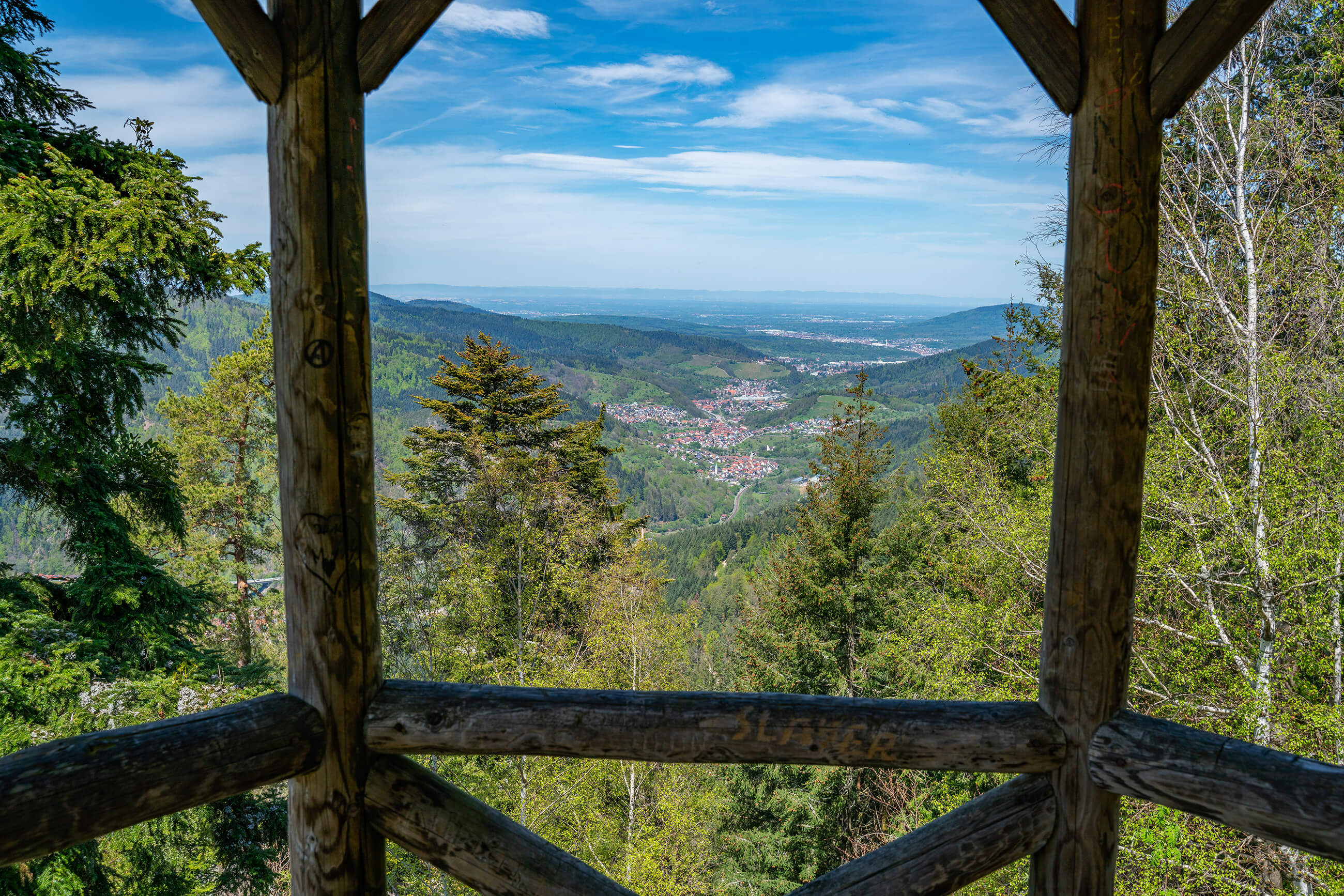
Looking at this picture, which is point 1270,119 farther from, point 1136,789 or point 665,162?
point 665,162

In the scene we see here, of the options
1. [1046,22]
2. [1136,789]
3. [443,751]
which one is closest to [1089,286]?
[1046,22]

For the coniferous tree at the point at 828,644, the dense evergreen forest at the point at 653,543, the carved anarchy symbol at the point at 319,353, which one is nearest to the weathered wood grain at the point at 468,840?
the carved anarchy symbol at the point at 319,353

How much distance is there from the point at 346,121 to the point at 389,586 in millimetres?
11778

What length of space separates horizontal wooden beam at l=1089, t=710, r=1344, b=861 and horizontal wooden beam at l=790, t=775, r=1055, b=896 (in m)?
0.16

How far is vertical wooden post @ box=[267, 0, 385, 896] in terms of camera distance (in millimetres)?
A: 1341

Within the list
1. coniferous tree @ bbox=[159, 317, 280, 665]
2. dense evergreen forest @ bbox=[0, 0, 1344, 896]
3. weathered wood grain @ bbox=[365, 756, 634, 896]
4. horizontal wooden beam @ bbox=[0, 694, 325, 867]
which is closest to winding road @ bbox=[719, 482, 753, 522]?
dense evergreen forest @ bbox=[0, 0, 1344, 896]

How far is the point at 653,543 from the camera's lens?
45.9 feet

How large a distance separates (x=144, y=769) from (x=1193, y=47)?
90.4 inches

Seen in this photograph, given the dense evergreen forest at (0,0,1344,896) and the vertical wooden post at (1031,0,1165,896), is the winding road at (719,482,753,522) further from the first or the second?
the vertical wooden post at (1031,0,1165,896)

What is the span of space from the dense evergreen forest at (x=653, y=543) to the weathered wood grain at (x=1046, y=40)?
5025 mm

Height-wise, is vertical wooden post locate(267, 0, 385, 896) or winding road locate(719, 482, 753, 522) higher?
vertical wooden post locate(267, 0, 385, 896)

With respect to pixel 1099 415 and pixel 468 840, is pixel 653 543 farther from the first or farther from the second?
pixel 1099 415

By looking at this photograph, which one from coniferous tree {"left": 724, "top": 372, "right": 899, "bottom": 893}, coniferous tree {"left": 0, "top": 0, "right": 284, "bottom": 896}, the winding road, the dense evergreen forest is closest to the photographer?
coniferous tree {"left": 0, "top": 0, "right": 284, "bottom": 896}

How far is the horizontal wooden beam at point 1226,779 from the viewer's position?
3.87 ft
